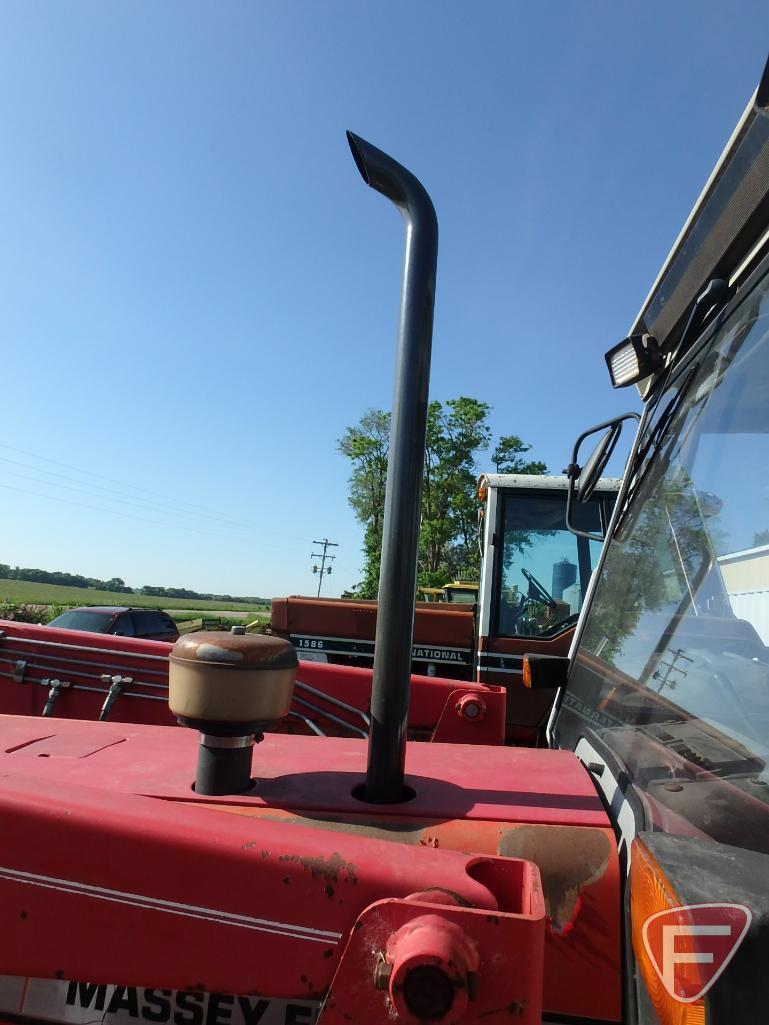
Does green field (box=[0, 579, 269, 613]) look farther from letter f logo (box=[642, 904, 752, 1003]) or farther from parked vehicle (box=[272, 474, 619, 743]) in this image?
letter f logo (box=[642, 904, 752, 1003])

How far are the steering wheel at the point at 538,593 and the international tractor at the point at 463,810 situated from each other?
12.0 feet

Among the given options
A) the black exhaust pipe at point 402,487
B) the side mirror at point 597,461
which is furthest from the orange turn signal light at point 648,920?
the side mirror at point 597,461

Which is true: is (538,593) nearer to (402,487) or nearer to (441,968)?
(402,487)

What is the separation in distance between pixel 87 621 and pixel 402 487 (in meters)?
11.7

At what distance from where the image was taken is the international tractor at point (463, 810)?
0.80 meters

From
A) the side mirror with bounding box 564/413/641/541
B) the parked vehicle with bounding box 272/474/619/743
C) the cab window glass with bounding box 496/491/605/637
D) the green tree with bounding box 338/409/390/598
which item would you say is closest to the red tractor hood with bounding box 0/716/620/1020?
the side mirror with bounding box 564/413/641/541

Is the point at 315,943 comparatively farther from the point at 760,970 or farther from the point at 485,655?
the point at 485,655

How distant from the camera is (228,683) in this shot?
125 cm

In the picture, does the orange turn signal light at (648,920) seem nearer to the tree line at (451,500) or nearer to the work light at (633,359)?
the work light at (633,359)

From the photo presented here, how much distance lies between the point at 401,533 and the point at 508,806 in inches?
23.1

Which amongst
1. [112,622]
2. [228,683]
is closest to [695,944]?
[228,683]

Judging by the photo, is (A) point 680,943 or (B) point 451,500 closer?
(A) point 680,943

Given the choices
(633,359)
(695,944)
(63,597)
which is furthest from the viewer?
(63,597)

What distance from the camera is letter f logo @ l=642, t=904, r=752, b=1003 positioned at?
2.27 feet
